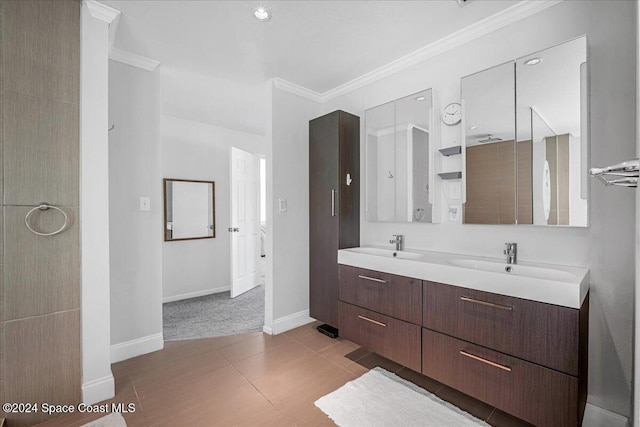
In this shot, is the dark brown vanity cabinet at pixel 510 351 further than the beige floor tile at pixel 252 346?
No

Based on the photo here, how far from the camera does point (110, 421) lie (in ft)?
5.64

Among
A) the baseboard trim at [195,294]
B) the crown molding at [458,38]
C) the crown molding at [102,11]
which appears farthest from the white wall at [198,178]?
the crown molding at [458,38]

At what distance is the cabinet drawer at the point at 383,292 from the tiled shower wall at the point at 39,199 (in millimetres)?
1824

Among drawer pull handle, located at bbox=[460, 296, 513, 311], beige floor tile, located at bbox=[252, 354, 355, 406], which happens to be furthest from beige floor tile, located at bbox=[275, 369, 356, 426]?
drawer pull handle, located at bbox=[460, 296, 513, 311]

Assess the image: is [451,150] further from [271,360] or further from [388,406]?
[271,360]

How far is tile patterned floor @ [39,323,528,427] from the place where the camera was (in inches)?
69.0

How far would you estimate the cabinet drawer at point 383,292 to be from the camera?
6.58 feet

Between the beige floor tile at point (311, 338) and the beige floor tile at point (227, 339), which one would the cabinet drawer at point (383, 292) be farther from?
the beige floor tile at point (227, 339)

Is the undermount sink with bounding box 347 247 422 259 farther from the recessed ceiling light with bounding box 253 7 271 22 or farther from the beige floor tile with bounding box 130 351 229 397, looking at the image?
the recessed ceiling light with bounding box 253 7 271 22

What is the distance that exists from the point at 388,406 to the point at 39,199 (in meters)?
2.38

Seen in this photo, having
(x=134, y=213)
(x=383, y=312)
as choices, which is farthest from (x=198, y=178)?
(x=383, y=312)

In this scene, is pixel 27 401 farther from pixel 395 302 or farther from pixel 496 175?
pixel 496 175

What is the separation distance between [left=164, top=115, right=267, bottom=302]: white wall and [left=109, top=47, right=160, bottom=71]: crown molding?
5.15ft

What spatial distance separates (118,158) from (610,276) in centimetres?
339
